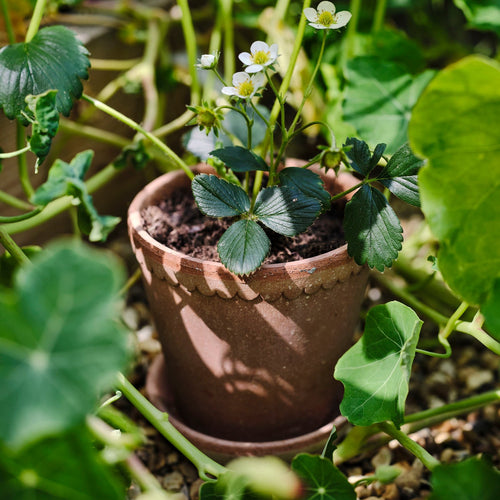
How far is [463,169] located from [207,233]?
1.47 feet

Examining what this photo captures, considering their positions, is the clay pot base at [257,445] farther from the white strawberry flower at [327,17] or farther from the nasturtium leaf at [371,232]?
the white strawberry flower at [327,17]

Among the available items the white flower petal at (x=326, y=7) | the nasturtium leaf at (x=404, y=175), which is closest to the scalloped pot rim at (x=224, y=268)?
the nasturtium leaf at (x=404, y=175)

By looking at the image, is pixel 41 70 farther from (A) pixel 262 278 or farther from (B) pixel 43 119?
(A) pixel 262 278

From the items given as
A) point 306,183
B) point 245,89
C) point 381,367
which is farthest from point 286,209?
point 381,367

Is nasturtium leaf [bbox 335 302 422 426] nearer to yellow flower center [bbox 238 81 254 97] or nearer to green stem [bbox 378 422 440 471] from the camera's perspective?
green stem [bbox 378 422 440 471]

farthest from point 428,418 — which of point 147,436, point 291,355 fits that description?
point 147,436

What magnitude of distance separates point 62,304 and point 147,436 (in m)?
0.73

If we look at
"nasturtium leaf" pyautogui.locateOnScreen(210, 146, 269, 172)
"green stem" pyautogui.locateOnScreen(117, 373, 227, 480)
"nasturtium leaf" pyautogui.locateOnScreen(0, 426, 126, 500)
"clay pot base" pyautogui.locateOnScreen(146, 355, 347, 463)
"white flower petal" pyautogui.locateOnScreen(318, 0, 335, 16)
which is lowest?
"clay pot base" pyautogui.locateOnScreen(146, 355, 347, 463)

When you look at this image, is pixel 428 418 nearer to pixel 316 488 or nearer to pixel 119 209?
pixel 316 488

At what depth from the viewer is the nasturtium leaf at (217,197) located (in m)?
0.79

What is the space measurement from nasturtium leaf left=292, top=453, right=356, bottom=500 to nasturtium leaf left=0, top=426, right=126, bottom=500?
30 cm

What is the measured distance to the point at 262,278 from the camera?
797mm

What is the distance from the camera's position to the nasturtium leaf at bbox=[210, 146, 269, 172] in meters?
0.82

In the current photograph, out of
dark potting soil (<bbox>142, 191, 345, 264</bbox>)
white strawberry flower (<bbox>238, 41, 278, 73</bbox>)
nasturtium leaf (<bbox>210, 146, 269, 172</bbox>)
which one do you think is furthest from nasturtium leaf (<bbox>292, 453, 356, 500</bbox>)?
white strawberry flower (<bbox>238, 41, 278, 73</bbox>)
